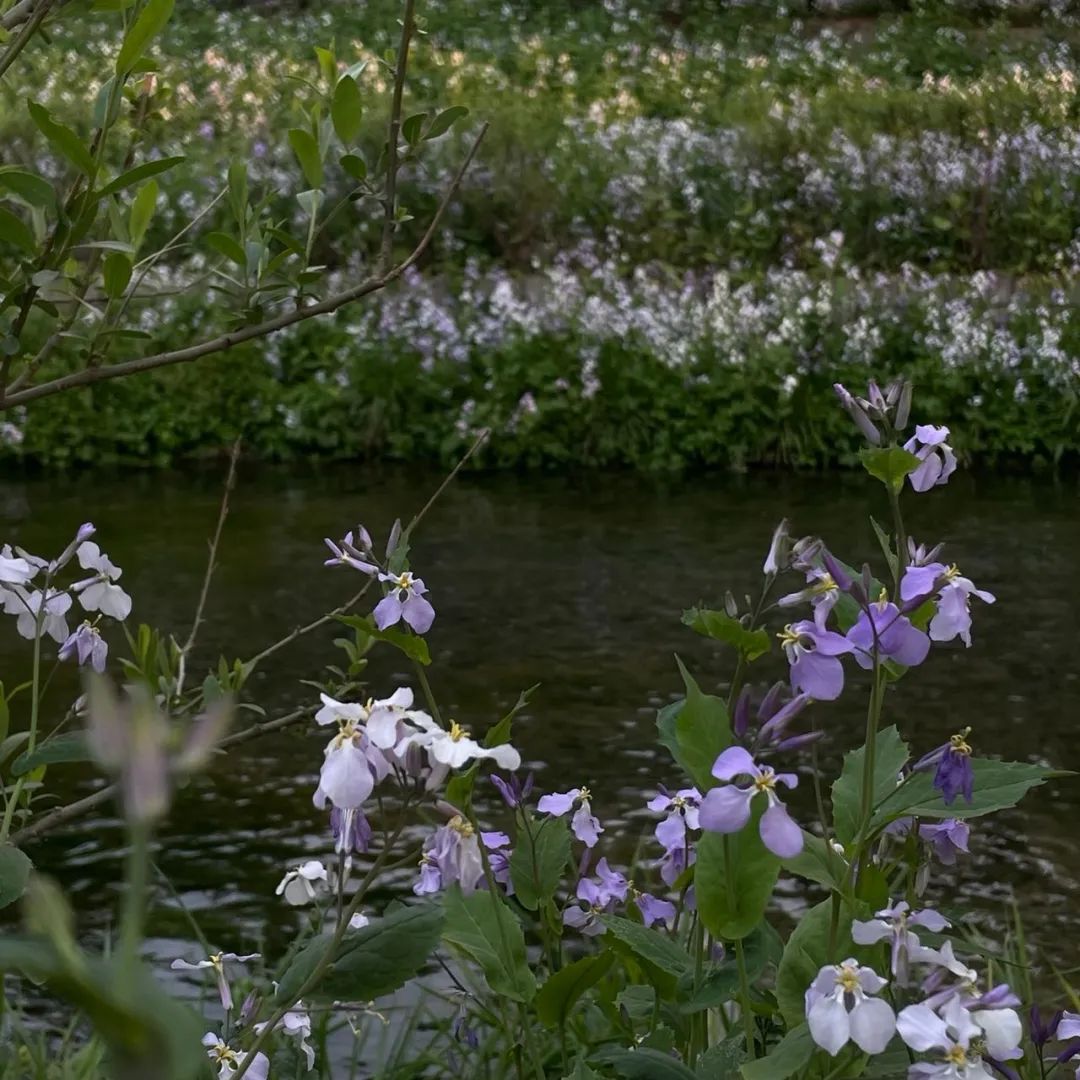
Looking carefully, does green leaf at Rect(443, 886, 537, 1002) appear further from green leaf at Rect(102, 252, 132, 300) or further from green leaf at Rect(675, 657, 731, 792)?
green leaf at Rect(102, 252, 132, 300)

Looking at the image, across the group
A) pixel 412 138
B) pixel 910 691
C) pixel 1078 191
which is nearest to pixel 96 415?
pixel 910 691

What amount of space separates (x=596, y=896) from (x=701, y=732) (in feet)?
1.93

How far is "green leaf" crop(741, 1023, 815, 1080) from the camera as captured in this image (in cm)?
122

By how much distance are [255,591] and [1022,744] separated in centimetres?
225

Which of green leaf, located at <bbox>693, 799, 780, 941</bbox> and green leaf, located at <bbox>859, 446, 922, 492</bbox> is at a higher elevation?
green leaf, located at <bbox>859, 446, 922, 492</bbox>

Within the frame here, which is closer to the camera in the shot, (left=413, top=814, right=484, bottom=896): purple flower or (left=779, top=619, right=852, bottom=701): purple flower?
(left=779, top=619, right=852, bottom=701): purple flower

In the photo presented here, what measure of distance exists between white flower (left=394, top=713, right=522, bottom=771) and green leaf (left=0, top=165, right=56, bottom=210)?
57 centimetres

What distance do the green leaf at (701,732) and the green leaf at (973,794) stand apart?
15 centimetres

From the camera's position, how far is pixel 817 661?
1207mm

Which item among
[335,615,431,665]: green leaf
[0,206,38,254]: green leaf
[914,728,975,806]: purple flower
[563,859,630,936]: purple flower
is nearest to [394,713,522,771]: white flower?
[335,615,431,665]: green leaf

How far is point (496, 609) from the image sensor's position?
455 centimetres

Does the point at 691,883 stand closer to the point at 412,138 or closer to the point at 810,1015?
the point at 810,1015

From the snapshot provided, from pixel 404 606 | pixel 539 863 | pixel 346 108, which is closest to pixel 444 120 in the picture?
pixel 346 108

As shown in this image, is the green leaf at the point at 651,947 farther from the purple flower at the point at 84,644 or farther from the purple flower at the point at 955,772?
the purple flower at the point at 84,644
